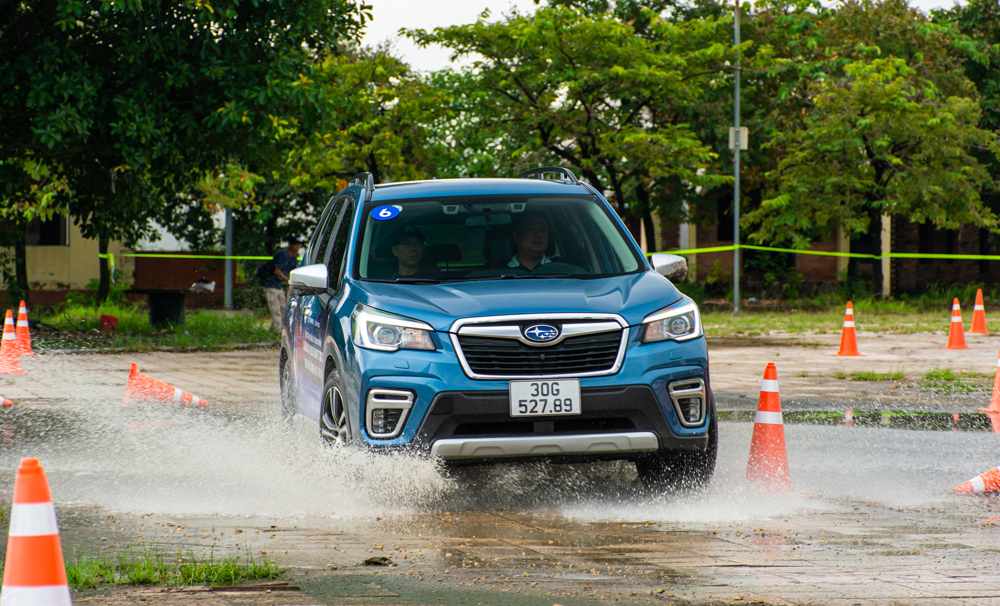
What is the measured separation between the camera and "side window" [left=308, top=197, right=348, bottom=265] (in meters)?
8.39

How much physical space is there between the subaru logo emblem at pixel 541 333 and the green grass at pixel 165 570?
1.75m

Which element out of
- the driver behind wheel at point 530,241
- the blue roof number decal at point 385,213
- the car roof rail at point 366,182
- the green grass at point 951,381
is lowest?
the green grass at point 951,381

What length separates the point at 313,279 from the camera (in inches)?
277

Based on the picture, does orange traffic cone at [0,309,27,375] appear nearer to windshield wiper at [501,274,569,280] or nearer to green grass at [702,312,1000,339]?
windshield wiper at [501,274,569,280]

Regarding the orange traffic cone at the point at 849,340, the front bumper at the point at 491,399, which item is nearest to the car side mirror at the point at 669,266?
the front bumper at the point at 491,399

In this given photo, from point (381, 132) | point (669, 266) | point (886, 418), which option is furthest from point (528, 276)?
point (381, 132)

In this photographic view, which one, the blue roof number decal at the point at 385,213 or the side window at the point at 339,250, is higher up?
the blue roof number decal at the point at 385,213

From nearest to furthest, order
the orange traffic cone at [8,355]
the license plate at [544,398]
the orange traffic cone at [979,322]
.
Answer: the license plate at [544,398], the orange traffic cone at [8,355], the orange traffic cone at [979,322]

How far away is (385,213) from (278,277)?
42.0 feet

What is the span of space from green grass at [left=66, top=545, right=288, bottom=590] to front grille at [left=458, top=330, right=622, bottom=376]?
155 cm

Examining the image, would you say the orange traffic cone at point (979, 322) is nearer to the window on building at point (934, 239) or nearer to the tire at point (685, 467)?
the tire at point (685, 467)

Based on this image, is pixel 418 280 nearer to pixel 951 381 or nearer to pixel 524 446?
pixel 524 446

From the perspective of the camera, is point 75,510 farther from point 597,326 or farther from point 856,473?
point 856,473

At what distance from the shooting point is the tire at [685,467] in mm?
6492
